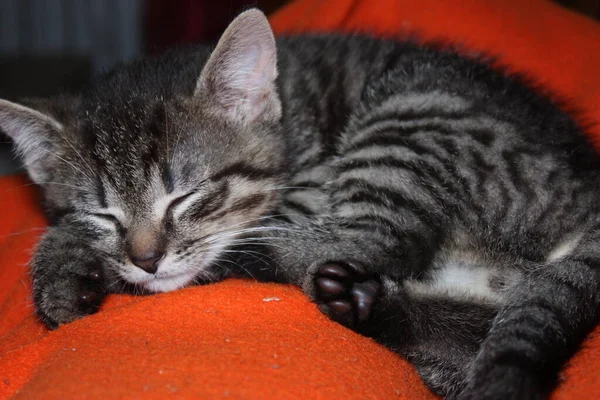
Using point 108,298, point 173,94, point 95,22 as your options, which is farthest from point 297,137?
point 95,22

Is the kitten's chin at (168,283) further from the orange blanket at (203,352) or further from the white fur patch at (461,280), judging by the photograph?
the white fur patch at (461,280)

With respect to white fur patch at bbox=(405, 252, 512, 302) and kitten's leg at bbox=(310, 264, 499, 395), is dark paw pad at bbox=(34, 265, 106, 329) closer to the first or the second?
kitten's leg at bbox=(310, 264, 499, 395)

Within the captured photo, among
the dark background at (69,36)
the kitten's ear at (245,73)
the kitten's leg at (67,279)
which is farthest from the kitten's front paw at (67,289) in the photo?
the dark background at (69,36)

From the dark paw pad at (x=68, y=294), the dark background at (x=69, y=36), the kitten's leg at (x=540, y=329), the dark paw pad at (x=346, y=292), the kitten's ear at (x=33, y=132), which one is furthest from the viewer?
the dark background at (x=69, y=36)

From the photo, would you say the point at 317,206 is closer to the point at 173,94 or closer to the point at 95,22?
the point at 173,94

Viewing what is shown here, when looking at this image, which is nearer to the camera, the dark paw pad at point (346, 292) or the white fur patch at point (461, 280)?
the dark paw pad at point (346, 292)

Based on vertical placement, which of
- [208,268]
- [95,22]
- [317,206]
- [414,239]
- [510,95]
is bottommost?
[95,22]
